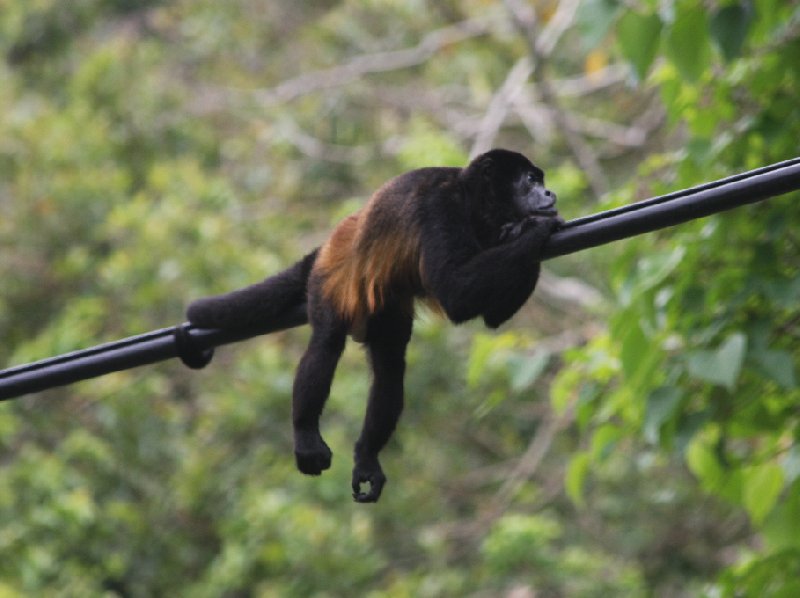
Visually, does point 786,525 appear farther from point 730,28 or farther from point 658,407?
point 730,28

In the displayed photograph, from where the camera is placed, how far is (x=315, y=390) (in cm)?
322

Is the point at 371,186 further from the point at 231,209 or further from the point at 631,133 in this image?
the point at 631,133

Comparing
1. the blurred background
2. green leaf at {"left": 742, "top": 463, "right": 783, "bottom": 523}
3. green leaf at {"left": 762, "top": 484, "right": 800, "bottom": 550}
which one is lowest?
green leaf at {"left": 762, "top": 484, "right": 800, "bottom": 550}

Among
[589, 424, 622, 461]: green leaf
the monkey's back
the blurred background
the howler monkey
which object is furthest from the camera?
the blurred background

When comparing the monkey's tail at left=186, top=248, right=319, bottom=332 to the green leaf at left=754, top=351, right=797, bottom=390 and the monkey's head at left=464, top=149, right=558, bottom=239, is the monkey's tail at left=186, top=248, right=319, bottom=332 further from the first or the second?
the green leaf at left=754, top=351, right=797, bottom=390

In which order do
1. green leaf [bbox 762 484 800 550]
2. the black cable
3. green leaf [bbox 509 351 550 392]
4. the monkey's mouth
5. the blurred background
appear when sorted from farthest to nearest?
the blurred background → green leaf [bbox 509 351 550 392] → green leaf [bbox 762 484 800 550] → the monkey's mouth → the black cable

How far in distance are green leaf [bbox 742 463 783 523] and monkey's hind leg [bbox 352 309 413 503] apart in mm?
1205

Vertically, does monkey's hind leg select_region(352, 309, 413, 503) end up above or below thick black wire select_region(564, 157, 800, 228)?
above

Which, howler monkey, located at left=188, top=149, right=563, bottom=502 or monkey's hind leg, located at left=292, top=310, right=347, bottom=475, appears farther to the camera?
monkey's hind leg, located at left=292, top=310, right=347, bottom=475

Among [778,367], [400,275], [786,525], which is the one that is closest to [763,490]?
[786,525]

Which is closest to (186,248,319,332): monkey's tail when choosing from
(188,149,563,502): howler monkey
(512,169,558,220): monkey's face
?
(188,149,563,502): howler monkey

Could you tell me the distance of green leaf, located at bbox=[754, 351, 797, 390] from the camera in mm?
3234

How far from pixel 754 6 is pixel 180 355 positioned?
188 centimetres

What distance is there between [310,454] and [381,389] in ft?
1.23
